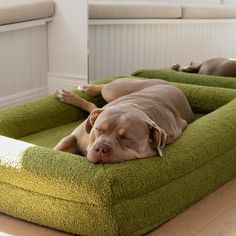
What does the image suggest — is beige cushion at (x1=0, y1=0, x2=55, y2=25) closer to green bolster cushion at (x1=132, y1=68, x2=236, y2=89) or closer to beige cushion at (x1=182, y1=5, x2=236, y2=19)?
green bolster cushion at (x1=132, y1=68, x2=236, y2=89)

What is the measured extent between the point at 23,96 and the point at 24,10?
544 mm

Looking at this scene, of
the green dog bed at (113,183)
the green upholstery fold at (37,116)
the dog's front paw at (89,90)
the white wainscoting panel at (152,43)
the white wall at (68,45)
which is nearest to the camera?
the green dog bed at (113,183)

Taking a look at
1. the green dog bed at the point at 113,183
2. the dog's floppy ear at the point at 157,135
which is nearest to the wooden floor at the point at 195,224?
the green dog bed at the point at 113,183

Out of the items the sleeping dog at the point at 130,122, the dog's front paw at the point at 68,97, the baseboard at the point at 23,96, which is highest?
the sleeping dog at the point at 130,122

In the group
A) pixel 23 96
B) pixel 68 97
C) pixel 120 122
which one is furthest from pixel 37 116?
pixel 23 96

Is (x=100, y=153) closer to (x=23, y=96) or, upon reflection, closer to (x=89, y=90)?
(x=89, y=90)

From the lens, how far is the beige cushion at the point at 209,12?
3375 mm

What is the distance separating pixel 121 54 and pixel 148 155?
Result: 1580mm

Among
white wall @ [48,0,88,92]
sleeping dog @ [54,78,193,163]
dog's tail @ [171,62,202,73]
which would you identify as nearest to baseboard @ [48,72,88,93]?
white wall @ [48,0,88,92]

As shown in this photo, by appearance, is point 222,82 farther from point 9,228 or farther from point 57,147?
point 9,228

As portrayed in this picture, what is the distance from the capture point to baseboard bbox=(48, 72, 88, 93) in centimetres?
377

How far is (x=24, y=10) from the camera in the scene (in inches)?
139

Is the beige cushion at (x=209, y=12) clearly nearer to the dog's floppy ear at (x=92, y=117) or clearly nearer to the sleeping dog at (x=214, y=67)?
the sleeping dog at (x=214, y=67)

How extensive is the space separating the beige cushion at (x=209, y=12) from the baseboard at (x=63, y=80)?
2.57 ft
